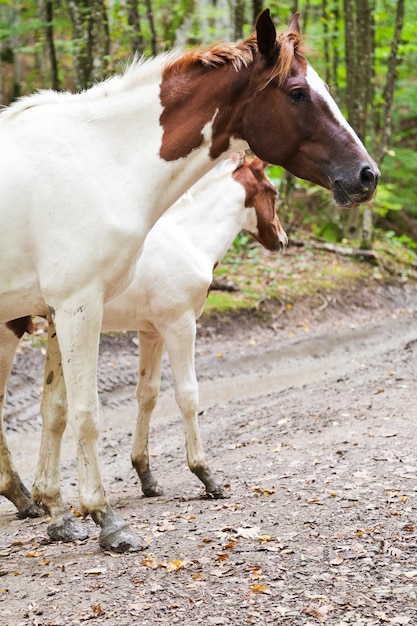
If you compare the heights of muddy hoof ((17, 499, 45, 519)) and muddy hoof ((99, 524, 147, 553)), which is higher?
muddy hoof ((99, 524, 147, 553))

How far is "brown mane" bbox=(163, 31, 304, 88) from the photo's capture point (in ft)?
15.2

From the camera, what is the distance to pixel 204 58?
4.82 metres

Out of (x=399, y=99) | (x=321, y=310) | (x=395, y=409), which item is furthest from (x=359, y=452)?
(x=399, y=99)

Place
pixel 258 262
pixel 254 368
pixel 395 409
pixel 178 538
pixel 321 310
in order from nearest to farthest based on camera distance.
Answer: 1. pixel 178 538
2. pixel 395 409
3. pixel 254 368
4. pixel 321 310
5. pixel 258 262

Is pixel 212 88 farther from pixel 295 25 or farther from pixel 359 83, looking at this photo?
pixel 359 83

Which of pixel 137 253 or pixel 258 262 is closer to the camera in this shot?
pixel 137 253

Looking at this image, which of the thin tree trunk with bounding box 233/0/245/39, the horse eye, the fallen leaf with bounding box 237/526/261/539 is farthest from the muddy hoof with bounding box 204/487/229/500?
the thin tree trunk with bounding box 233/0/245/39

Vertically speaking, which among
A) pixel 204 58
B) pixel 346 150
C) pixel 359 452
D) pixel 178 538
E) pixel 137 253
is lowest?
pixel 359 452

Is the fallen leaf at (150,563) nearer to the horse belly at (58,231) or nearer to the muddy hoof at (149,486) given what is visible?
the horse belly at (58,231)

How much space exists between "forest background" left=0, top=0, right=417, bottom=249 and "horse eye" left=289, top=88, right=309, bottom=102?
9.41 metres

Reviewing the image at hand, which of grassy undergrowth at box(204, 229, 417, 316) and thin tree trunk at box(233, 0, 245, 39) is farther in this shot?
thin tree trunk at box(233, 0, 245, 39)

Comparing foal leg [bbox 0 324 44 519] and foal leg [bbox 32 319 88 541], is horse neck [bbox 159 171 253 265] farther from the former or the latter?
foal leg [bbox 0 324 44 519]

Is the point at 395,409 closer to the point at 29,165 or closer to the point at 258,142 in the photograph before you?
the point at 258,142

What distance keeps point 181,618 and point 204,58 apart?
3262 millimetres
